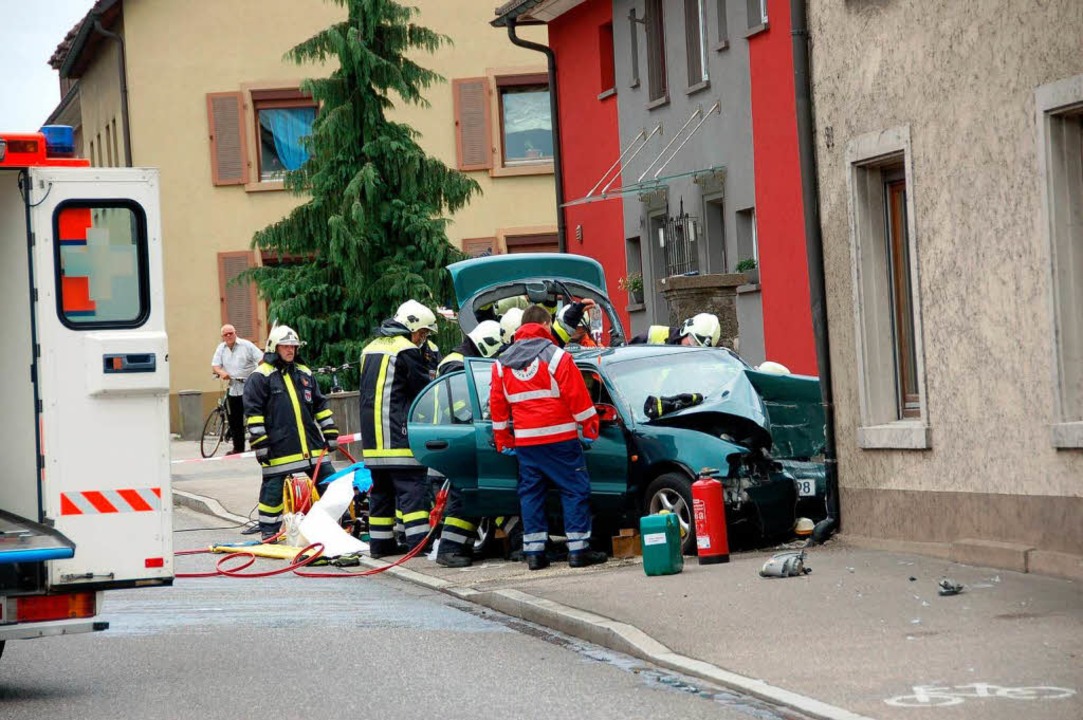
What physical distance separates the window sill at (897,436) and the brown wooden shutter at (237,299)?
27645mm

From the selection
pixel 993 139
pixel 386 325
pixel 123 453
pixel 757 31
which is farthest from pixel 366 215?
pixel 123 453

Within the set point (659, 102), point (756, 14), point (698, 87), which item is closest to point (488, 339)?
point (756, 14)

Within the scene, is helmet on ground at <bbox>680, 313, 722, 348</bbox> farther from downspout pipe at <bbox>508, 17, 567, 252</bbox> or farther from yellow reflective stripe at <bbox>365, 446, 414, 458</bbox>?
downspout pipe at <bbox>508, 17, 567, 252</bbox>

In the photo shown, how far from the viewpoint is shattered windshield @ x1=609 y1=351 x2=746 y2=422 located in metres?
14.1

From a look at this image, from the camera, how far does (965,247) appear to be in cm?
1232

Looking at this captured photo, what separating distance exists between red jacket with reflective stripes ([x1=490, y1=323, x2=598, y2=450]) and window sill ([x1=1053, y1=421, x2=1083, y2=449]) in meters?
3.28

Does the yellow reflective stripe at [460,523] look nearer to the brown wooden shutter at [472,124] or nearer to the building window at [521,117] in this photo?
the brown wooden shutter at [472,124]

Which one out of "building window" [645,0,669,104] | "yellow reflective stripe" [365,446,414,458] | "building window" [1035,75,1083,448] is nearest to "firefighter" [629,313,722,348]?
"yellow reflective stripe" [365,446,414,458]

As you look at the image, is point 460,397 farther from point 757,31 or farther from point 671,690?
point 757,31

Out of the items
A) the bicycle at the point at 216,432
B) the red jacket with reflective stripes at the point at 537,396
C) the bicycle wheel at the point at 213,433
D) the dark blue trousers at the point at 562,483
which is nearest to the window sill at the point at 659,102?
the bicycle at the point at 216,432

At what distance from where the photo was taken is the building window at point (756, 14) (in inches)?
915

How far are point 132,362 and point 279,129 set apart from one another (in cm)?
3173

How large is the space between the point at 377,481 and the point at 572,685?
21.5ft

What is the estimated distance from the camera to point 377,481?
50.5 ft
